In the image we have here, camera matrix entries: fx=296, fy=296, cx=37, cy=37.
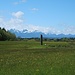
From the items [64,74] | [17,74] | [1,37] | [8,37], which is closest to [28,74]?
[17,74]

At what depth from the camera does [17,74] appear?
1673cm

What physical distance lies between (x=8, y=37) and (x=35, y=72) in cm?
11071

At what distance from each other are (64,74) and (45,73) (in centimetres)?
109

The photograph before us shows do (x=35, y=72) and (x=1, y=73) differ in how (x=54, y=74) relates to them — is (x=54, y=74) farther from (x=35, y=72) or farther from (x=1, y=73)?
(x=1, y=73)

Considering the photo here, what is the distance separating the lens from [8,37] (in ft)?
418

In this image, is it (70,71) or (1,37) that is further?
(1,37)

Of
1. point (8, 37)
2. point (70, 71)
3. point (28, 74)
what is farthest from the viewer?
point (8, 37)

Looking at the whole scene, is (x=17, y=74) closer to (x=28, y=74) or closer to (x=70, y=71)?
(x=28, y=74)

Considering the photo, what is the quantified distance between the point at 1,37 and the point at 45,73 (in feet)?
335

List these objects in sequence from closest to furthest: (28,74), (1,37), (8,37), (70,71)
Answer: (28,74) → (70,71) → (1,37) → (8,37)

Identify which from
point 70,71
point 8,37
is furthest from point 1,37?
point 70,71

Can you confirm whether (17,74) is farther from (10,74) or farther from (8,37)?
(8,37)

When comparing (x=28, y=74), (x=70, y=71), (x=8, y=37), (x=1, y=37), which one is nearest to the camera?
(x=28, y=74)

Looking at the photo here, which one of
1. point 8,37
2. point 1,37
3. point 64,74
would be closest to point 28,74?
point 64,74
